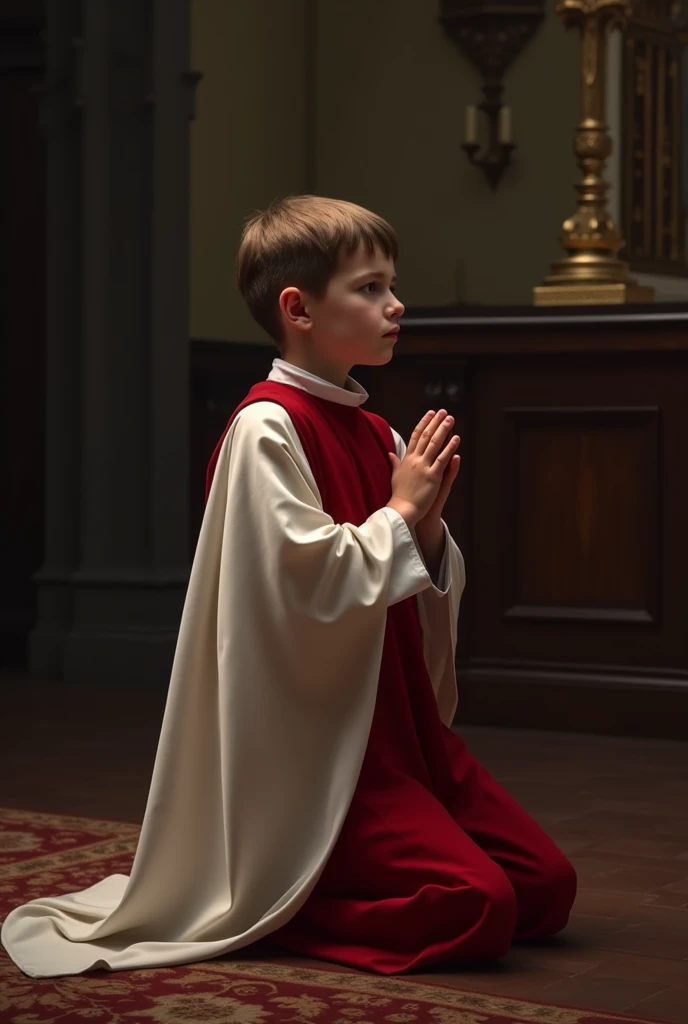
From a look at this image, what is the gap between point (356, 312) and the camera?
10.5 feet

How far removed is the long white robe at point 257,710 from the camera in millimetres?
3057

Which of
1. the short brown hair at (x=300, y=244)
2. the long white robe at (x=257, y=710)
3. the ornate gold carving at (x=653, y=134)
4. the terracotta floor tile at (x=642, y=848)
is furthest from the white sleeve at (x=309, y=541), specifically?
the ornate gold carving at (x=653, y=134)

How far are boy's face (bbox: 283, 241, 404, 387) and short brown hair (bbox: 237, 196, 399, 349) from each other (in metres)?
0.02

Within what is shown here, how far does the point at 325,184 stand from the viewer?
9281mm

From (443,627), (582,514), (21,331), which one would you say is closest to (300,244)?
(443,627)

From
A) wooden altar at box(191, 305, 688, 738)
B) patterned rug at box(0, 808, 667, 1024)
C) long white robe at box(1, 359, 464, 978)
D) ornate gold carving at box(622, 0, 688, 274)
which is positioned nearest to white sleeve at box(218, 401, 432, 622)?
long white robe at box(1, 359, 464, 978)

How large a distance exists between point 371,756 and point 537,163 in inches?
236

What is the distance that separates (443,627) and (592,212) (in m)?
3.54

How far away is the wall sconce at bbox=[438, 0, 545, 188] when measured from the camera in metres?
8.65

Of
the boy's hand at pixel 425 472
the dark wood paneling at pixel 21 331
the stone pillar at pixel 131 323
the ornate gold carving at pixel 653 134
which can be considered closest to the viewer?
the boy's hand at pixel 425 472

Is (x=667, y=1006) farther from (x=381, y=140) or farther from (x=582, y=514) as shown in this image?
(x=381, y=140)

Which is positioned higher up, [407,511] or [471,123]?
[471,123]

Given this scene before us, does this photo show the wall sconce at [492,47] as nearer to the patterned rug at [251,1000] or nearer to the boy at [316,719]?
the boy at [316,719]

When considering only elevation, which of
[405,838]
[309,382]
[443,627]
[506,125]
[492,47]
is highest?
[492,47]
